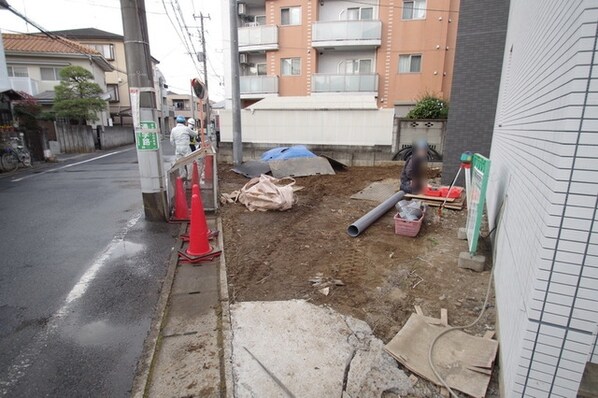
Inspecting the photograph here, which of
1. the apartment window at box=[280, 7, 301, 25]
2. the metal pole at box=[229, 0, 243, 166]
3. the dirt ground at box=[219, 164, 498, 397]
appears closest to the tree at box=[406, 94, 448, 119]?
the metal pole at box=[229, 0, 243, 166]

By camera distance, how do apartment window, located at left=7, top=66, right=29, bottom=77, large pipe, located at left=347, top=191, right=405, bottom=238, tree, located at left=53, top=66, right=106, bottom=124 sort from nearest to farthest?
large pipe, located at left=347, top=191, right=405, bottom=238, tree, located at left=53, top=66, right=106, bottom=124, apartment window, located at left=7, top=66, right=29, bottom=77

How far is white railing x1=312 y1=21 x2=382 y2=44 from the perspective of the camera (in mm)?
18031

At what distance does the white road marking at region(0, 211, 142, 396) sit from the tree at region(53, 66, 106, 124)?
21.3m

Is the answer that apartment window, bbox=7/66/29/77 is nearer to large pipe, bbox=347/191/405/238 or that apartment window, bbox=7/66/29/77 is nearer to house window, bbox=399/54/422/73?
house window, bbox=399/54/422/73

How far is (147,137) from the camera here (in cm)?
583

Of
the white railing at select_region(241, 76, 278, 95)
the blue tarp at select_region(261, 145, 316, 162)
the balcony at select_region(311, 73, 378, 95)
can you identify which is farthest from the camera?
the white railing at select_region(241, 76, 278, 95)

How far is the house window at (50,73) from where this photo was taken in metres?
25.7

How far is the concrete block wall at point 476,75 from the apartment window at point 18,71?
31.6 m

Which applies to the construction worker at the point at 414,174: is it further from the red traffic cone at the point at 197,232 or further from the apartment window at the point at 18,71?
the apartment window at the point at 18,71

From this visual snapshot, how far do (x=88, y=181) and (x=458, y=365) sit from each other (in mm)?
11507

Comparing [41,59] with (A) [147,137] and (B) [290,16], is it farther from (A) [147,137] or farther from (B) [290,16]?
(A) [147,137]

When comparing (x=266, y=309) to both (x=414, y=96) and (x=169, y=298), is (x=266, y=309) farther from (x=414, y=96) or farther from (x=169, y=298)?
(x=414, y=96)

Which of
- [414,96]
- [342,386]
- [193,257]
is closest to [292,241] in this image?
[193,257]

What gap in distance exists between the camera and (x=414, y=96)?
18.5 metres
